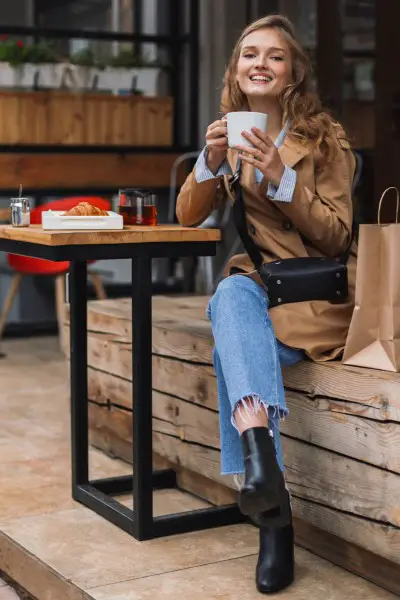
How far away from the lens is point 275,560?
2459mm

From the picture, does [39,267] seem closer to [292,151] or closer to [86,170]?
[86,170]

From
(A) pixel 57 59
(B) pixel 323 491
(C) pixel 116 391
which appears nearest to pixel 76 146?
(A) pixel 57 59

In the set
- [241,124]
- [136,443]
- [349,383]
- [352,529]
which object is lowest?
[352,529]

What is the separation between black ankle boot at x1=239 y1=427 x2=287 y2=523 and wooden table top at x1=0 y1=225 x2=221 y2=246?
1.90 ft

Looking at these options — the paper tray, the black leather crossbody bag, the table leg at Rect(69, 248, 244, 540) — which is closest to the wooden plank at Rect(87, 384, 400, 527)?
the table leg at Rect(69, 248, 244, 540)

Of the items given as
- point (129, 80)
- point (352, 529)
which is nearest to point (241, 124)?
point (352, 529)

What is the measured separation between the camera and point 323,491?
102 inches

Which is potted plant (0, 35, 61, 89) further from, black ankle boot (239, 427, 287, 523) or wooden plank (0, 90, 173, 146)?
black ankle boot (239, 427, 287, 523)

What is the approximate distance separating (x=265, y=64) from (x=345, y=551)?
1.19 m

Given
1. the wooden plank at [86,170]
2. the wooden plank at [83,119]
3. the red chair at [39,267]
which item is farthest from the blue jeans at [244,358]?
the wooden plank at [83,119]

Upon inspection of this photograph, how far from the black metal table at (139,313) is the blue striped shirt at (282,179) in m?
0.14

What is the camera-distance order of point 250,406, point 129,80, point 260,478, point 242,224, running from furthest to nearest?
1. point 129,80
2. point 242,224
3. point 250,406
4. point 260,478

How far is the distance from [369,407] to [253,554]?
1.75ft

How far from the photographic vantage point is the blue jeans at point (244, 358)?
2.39 metres
